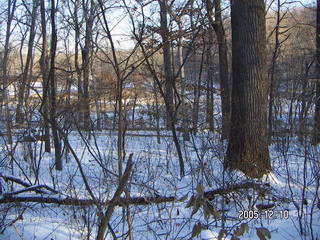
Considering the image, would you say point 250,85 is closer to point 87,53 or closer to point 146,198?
point 87,53

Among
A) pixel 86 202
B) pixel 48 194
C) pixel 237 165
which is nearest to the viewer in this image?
pixel 86 202

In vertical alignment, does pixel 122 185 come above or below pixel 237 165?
above

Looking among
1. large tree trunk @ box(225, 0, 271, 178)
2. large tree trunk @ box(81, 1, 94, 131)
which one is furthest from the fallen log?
large tree trunk @ box(225, 0, 271, 178)

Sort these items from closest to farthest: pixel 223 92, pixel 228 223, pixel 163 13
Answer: pixel 228 223 < pixel 163 13 < pixel 223 92

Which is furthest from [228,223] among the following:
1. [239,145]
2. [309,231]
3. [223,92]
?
[223,92]

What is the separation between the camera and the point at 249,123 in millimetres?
5719

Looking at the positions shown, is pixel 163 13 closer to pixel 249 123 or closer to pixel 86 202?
pixel 249 123

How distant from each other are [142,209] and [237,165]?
205 centimetres

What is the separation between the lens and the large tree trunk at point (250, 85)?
568 centimetres

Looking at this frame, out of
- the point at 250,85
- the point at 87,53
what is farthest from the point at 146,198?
the point at 250,85

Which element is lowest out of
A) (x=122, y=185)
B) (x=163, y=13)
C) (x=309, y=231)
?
(x=309, y=231)

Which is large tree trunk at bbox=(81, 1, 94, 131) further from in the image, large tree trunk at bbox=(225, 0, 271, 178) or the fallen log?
large tree trunk at bbox=(225, 0, 271, 178)

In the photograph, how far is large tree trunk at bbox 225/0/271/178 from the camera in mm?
5680

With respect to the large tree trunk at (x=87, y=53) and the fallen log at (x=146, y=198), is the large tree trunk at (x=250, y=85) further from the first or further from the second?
the large tree trunk at (x=87, y=53)
